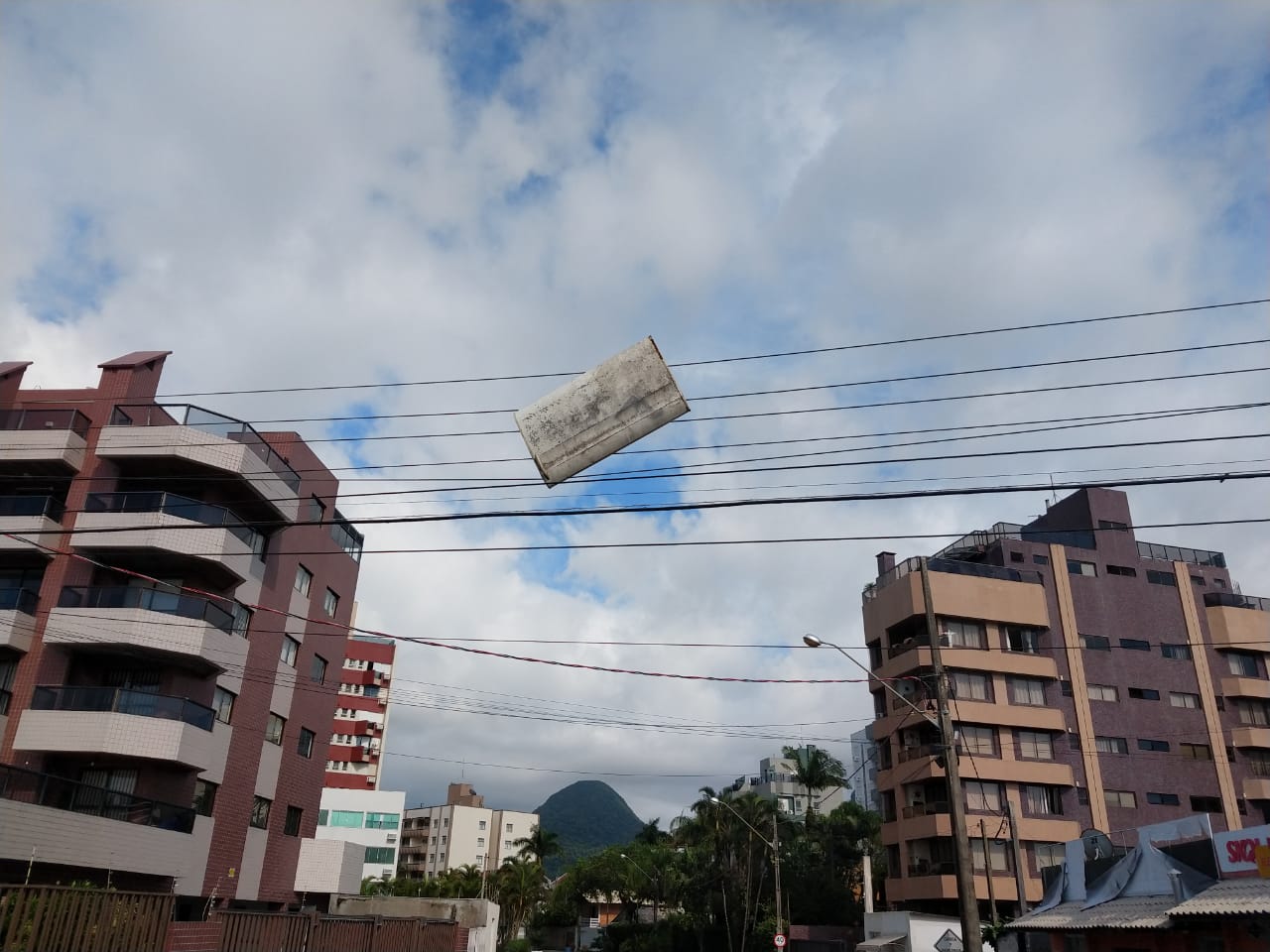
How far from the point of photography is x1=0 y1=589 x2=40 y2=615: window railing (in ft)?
95.5

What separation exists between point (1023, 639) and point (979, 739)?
687cm

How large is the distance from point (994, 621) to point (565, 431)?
49613 mm

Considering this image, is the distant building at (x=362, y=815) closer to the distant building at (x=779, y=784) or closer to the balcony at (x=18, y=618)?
the balcony at (x=18, y=618)

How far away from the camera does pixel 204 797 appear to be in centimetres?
3109

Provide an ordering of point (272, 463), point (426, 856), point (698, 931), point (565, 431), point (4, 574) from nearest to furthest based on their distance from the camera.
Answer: point (565, 431) < point (4, 574) < point (272, 463) < point (698, 931) < point (426, 856)

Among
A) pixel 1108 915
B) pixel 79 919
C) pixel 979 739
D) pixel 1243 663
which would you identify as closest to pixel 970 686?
pixel 979 739

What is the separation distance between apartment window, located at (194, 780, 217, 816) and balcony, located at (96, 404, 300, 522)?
31.9 ft

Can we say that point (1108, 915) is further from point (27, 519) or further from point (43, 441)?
point (43, 441)

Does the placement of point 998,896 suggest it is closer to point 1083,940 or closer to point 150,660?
point 1083,940

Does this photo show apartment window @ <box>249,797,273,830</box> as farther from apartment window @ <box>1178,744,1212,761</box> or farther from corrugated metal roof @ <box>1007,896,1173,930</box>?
apartment window @ <box>1178,744,1212,761</box>

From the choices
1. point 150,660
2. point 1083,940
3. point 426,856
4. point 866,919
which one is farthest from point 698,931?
point 426,856

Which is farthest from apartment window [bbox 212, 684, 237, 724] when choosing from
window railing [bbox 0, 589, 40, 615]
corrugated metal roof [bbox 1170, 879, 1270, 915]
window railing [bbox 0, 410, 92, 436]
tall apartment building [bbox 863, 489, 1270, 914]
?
tall apartment building [bbox 863, 489, 1270, 914]

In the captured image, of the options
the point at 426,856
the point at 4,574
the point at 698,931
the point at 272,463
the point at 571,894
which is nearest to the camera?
the point at 4,574

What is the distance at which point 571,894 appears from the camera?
9494 centimetres
